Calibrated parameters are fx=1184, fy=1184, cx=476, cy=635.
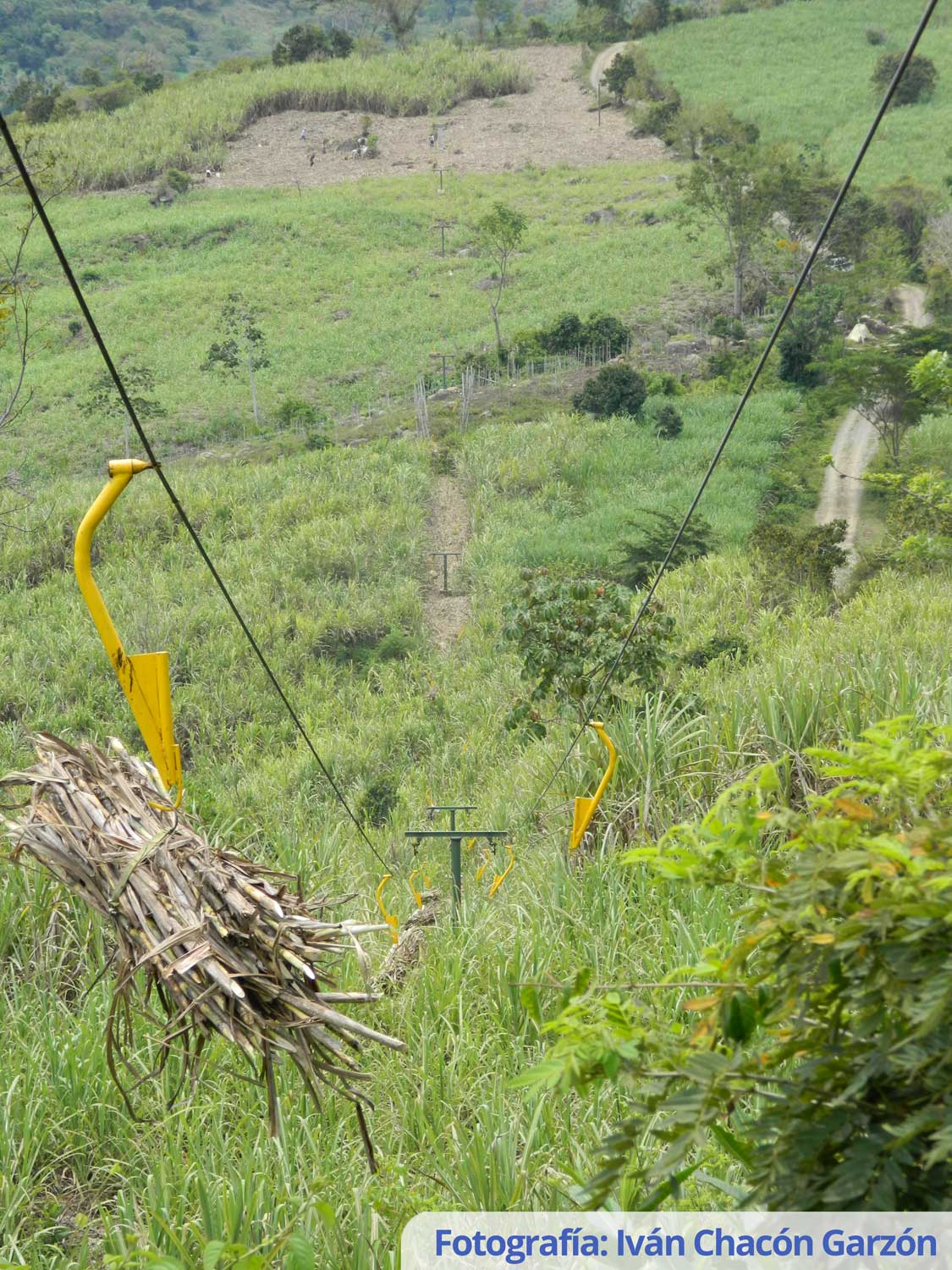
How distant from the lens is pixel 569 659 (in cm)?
704

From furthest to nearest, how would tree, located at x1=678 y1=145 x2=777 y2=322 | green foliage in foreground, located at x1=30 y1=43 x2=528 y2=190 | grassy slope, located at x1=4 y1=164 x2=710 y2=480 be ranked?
green foliage in foreground, located at x1=30 y1=43 x2=528 y2=190, tree, located at x1=678 y1=145 x2=777 y2=322, grassy slope, located at x1=4 y1=164 x2=710 y2=480

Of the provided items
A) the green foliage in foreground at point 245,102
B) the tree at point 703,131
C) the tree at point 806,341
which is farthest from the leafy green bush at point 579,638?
the green foliage in foreground at point 245,102

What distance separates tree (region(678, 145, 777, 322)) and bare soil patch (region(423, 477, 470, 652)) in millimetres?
12108

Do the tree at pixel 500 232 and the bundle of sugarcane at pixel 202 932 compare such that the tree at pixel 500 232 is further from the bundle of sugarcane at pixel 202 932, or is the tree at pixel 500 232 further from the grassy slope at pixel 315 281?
the bundle of sugarcane at pixel 202 932

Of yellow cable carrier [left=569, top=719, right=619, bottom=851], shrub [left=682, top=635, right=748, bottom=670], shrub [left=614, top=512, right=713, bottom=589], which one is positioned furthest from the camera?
shrub [left=614, top=512, right=713, bottom=589]

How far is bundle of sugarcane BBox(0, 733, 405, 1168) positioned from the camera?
1726mm

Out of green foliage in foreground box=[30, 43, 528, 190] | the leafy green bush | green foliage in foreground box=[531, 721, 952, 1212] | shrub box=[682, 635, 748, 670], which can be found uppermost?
green foliage in foreground box=[531, 721, 952, 1212]

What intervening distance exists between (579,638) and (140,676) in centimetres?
472

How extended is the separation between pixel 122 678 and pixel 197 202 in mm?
43173

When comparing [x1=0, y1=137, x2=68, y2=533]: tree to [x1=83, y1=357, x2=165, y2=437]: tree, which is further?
[x1=83, y1=357, x2=165, y2=437]: tree

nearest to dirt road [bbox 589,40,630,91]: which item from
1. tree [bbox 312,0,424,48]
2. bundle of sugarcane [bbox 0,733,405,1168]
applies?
tree [bbox 312,0,424,48]

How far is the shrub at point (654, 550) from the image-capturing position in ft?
43.5

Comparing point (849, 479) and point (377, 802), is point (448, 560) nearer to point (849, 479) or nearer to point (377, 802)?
point (849, 479)

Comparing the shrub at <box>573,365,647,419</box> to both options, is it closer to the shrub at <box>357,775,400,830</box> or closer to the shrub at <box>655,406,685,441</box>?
the shrub at <box>655,406,685,441</box>
